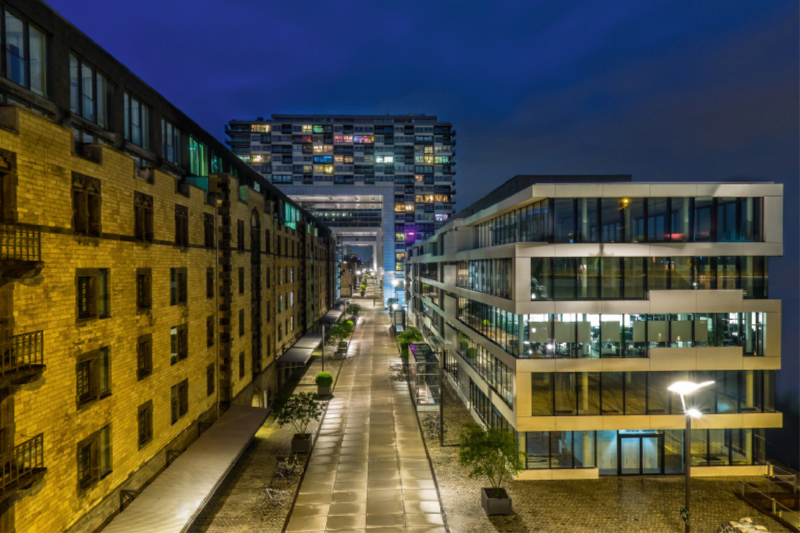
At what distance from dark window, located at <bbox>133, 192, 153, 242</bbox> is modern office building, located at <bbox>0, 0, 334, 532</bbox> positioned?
0.08 meters

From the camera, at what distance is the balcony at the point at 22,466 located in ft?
33.2

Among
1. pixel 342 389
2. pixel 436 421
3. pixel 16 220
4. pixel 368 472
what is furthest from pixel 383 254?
pixel 16 220

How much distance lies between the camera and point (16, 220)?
35.6 ft

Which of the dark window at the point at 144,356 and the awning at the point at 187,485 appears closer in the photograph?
the awning at the point at 187,485

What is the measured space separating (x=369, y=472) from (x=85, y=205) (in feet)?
57.3

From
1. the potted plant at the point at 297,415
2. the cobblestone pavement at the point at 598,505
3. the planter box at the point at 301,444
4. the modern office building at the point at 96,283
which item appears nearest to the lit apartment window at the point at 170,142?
the modern office building at the point at 96,283

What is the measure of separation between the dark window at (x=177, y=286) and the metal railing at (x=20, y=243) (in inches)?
328

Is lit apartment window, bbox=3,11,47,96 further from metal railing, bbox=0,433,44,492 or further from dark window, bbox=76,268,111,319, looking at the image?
metal railing, bbox=0,433,44,492

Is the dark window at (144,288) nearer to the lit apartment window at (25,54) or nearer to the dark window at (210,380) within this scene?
the lit apartment window at (25,54)

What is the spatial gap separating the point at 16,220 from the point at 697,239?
2688cm

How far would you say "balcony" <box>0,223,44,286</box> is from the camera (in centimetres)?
1037

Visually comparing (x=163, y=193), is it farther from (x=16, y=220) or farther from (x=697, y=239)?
(x=697, y=239)

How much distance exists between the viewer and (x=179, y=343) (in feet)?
67.7

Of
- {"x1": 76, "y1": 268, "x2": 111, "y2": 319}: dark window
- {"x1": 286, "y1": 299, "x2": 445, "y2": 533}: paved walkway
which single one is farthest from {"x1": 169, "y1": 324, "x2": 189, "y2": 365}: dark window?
{"x1": 286, "y1": 299, "x2": 445, "y2": 533}: paved walkway
